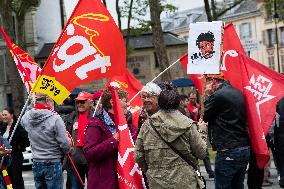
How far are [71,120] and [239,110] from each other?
8.73ft

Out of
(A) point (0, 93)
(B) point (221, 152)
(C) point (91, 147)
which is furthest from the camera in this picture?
(A) point (0, 93)

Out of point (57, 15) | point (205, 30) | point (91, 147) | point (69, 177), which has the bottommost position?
point (69, 177)

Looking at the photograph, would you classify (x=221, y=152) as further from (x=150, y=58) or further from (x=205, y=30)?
(x=150, y=58)

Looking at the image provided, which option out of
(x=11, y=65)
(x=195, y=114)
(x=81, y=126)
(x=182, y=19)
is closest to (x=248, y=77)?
(x=81, y=126)

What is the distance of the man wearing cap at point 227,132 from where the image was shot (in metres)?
7.16

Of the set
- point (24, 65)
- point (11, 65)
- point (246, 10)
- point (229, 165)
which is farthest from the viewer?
point (246, 10)

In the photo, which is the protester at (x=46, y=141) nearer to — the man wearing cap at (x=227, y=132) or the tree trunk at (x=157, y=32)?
the man wearing cap at (x=227, y=132)

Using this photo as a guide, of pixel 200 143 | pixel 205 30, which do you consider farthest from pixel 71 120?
pixel 200 143

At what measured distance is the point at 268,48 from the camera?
240ft

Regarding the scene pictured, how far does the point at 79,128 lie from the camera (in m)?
8.71

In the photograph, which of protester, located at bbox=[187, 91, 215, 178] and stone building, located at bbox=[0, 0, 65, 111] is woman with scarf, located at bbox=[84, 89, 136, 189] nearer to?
protester, located at bbox=[187, 91, 215, 178]

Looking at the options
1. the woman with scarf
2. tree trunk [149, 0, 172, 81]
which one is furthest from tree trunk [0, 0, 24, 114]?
the woman with scarf

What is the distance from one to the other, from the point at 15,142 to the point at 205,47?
3349 mm

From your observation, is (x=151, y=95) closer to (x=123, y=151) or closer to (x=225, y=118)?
(x=123, y=151)
